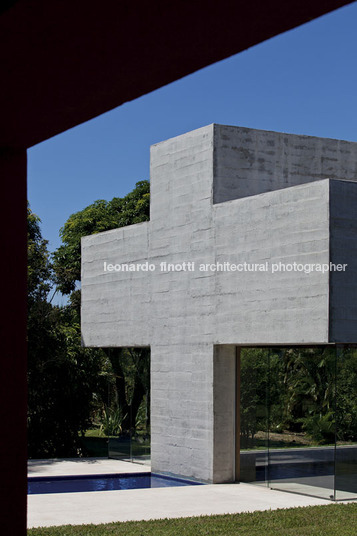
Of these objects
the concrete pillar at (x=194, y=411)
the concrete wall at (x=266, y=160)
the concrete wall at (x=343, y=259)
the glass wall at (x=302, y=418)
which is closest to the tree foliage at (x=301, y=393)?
the glass wall at (x=302, y=418)

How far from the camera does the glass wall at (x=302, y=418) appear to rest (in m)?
12.5

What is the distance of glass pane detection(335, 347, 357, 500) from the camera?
40.7 ft

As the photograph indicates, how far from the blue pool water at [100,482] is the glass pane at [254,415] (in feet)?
3.55

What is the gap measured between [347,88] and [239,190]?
10.6 m

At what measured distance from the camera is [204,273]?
47.7 ft

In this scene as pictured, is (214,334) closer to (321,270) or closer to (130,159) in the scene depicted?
(321,270)

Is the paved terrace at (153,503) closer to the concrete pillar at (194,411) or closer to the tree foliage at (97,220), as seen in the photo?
the concrete pillar at (194,411)

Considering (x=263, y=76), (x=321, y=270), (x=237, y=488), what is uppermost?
(x=263, y=76)

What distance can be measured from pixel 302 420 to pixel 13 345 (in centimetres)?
970

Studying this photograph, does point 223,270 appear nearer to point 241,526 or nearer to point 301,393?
point 301,393

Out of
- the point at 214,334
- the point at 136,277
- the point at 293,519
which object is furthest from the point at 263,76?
the point at 293,519

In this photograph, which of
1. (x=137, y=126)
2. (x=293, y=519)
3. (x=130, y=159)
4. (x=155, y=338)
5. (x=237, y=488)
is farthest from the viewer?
(x=130, y=159)

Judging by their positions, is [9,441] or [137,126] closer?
[9,441]

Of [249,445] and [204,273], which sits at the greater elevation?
[204,273]
